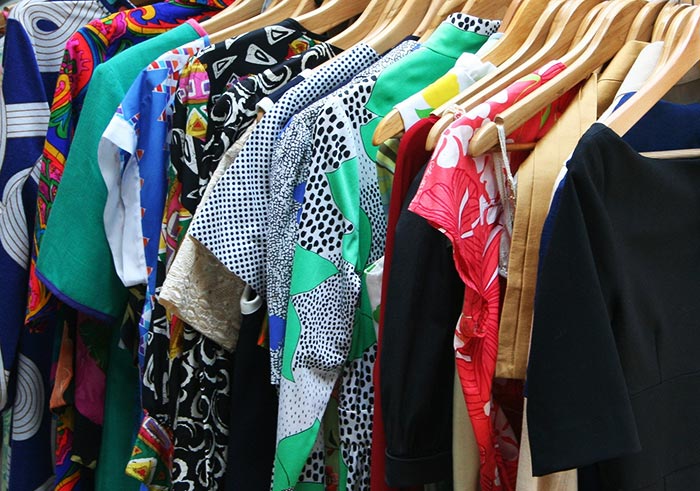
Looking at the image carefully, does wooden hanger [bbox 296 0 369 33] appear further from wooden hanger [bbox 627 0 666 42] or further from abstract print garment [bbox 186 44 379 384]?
wooden hanger [bbox 627 0 666 42]

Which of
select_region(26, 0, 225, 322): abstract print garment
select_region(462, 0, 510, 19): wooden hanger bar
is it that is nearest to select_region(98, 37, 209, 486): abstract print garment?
select_region(26, 0, 225, 322): abstract print garment

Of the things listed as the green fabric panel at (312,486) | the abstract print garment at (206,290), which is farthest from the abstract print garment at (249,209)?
the green fabric panel at (312,486)

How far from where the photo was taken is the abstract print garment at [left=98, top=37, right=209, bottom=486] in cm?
102

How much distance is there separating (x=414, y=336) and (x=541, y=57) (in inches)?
14.0

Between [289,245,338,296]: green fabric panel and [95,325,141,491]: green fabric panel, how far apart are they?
411 mm

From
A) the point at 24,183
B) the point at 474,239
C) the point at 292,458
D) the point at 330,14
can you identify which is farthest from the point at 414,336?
the point at 24,183

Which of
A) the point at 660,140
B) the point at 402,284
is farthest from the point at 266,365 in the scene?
the point at 660,140

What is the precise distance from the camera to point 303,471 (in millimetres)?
912

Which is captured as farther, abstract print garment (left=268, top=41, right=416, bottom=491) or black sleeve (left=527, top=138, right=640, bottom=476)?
abstract print garment (left=268, top=41, right=416, bottom=491)

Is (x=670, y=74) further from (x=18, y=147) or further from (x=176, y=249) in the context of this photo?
(x=18, y=147)

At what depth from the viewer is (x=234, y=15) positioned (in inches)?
46.0

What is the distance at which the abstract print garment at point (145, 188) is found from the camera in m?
1.02

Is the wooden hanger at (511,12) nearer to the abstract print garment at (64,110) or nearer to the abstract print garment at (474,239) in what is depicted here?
the abstract print garment at (474,239)

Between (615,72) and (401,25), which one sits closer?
(615,72)
